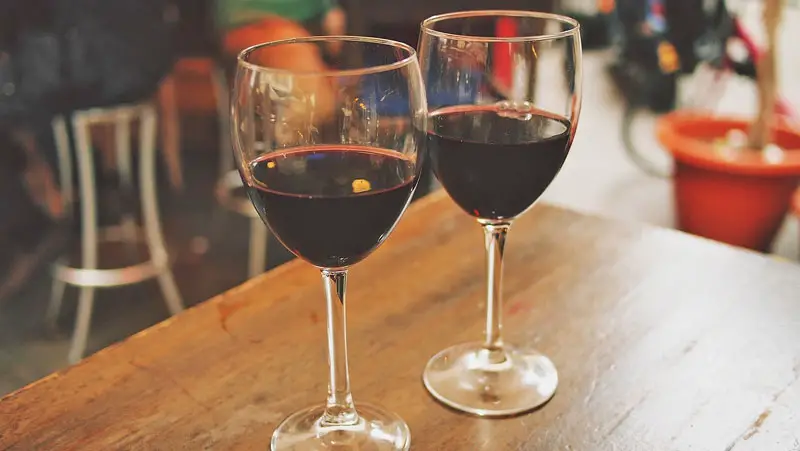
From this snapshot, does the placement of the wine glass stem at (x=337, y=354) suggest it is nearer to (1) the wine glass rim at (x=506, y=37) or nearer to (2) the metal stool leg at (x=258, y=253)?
(1) the wine glass rim at (x=506, y=37)

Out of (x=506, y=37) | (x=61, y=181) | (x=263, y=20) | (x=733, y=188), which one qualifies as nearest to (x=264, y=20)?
(x=263, y=20)

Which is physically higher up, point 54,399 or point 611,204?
point 54,399

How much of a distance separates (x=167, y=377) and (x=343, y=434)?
15 centimetres

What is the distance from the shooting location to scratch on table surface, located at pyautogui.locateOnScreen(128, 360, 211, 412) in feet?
1.86

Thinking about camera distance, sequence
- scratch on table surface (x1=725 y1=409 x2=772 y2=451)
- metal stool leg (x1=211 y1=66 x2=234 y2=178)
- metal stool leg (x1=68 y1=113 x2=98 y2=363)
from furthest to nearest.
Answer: metal stool leg (x1=211 y1=66 x2=234 y2=178), metal stool leg (x1=68 y1=113 x2=98 y2=363), scratch on table surface (x1=725 y1=409 x2=772 y2=451)

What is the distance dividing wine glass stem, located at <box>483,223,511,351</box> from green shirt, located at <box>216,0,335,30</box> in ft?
4.69

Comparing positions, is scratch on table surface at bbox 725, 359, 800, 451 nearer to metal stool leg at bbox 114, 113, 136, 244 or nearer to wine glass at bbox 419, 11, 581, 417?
wine glass at bbox 419, 11, 581, 417

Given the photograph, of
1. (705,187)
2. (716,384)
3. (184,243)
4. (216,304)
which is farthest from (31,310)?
(716,384)

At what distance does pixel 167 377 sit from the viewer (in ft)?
1.94

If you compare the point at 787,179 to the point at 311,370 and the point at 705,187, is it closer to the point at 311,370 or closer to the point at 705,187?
the point at 705,187

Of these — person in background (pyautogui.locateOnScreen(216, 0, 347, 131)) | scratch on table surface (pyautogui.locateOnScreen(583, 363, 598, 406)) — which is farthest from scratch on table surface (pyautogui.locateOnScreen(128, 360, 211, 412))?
person in background (pyautogui.locateOnScreen(216, 0, 347, 131))

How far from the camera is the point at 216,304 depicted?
0.69m

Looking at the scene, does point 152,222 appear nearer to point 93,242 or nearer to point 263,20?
point 93,242

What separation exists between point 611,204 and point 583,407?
5.93ft
